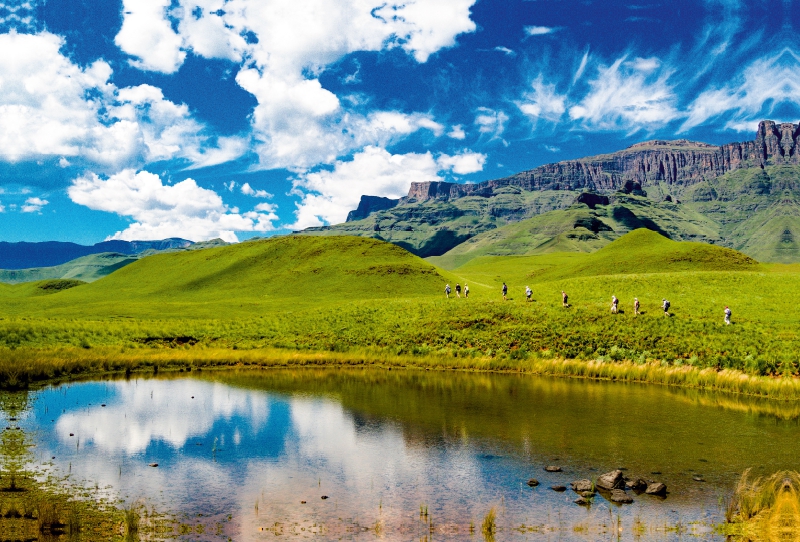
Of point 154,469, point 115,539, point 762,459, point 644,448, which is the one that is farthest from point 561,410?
point 115,539

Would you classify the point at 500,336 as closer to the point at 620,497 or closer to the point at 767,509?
the point at 620,497

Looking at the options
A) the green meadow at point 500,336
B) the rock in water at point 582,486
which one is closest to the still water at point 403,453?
the rock in water at point 582,486

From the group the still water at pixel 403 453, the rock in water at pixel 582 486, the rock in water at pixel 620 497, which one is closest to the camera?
the still water at pixel 403 453

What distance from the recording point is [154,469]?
75.5 feet

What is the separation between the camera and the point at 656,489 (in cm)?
2056

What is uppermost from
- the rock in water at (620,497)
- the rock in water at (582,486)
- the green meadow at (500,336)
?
the green meadow at (500,336)

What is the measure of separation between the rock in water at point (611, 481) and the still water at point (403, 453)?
3.13ft

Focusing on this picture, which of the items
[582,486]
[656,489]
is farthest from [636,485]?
[582,486]

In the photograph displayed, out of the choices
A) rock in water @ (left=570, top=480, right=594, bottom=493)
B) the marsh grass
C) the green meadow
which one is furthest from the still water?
the green meadow

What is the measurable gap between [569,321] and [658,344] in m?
11.1

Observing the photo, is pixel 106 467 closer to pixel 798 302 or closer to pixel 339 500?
pixel 339 500

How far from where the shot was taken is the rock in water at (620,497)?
19.9m

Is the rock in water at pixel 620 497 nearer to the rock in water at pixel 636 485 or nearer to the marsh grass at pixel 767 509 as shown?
the rock in water at pixel 636 485

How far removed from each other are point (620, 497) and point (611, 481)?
102 cm
